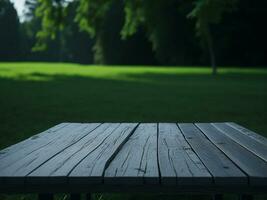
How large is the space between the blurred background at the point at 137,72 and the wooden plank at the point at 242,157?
0.80 meters

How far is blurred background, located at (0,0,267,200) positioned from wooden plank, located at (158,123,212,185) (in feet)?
3.09

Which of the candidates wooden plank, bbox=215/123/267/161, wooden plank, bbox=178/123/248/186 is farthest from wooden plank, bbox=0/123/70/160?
wooden plank, bbox=215/123/267/161

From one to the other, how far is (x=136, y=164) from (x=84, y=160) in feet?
1.09

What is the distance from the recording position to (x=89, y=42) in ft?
271

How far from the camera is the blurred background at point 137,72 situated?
10477 mm

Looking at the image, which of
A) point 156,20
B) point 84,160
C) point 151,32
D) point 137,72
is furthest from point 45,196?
point 151,32

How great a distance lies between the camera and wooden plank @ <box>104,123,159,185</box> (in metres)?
2.49

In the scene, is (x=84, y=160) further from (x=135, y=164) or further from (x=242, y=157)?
(x=242, y=157)

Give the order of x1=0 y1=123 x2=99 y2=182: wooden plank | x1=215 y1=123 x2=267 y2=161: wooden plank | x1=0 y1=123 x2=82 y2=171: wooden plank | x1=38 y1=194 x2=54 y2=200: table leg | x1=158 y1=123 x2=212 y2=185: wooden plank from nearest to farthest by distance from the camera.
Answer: x1=158 y1=123 x2=212 y2=185: wooden plank, x1=0 y1=123 x2=99 y2=182: wooden plank, x1=38 y1=194 x2=54 y2=200: table leg, x1=0 y1=123 x2=82 y2=171: wooden plank, x1=215 y1=123 x2=267 y2=161: wooden plank

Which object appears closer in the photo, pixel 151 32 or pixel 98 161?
pixel 98 161

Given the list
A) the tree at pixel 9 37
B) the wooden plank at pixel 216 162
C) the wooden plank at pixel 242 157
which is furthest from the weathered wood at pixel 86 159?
the tree at pixel 9 37

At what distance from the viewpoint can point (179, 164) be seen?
9.27 ft

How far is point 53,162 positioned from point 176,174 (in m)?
0.76

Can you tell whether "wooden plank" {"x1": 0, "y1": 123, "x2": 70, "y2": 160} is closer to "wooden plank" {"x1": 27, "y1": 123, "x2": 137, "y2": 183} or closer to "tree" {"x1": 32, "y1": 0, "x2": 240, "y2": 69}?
"wooden plank" {"x1": 27, "y1": 123, "x2": 137, "y2": 183}
